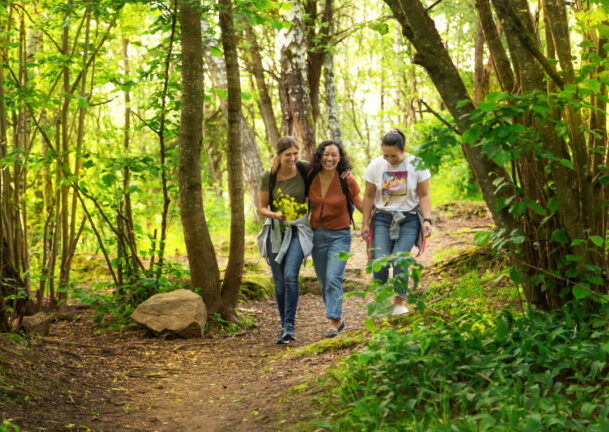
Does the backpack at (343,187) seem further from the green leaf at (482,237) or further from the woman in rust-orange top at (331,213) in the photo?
the green leaf at (482,237)

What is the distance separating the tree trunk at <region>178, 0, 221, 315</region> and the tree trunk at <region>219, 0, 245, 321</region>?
0.17m

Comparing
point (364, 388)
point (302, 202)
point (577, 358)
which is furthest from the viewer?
point (302, 202)

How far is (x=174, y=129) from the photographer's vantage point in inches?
283

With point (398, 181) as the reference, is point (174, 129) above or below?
above

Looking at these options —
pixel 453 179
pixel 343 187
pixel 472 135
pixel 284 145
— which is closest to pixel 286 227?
pixel 343 187

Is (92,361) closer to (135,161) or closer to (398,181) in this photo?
(135,161)

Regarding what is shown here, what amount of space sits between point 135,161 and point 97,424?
3.19 m

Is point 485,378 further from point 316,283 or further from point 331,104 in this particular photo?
point 331,104

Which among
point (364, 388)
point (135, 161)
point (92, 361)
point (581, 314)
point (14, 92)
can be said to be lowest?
point (92, 361)

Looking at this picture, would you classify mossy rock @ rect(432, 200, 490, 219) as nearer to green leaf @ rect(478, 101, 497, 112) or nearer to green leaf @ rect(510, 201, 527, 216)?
green leaf @ rect(510, 201, 527, 216)

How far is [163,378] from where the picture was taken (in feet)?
16.8

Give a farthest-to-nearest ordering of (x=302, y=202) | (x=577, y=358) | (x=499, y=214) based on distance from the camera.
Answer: (x=302, y=202) < (x=499, y=214) < (x=577, y=358)

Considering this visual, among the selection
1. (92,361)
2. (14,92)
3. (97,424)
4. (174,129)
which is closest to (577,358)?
(97,424)

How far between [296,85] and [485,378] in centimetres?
863
